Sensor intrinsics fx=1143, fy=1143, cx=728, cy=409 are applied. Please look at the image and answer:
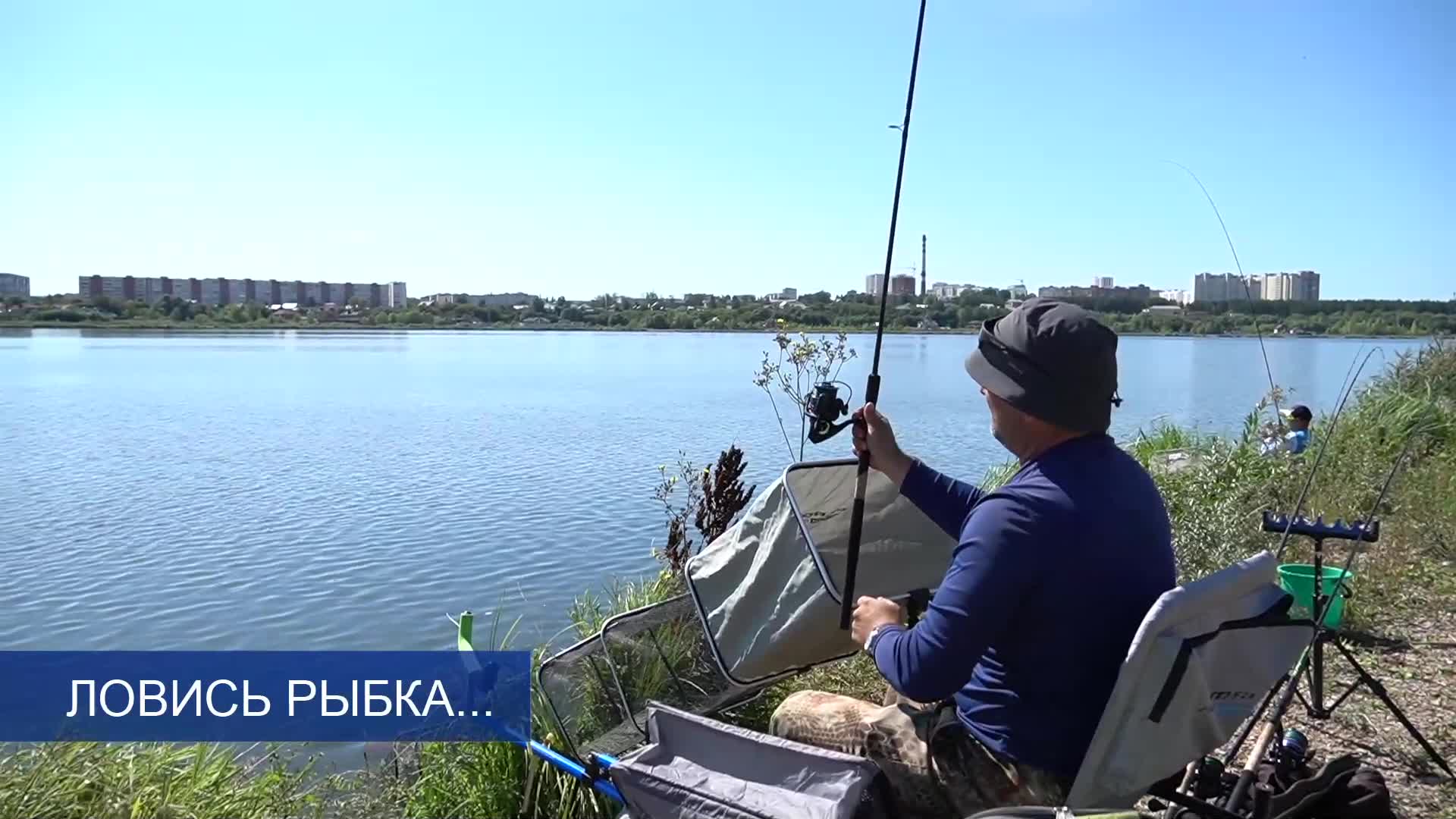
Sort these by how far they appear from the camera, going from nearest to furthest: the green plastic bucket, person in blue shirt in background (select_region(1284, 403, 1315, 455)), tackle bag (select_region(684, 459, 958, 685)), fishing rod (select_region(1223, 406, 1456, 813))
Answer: fishing rod (select_region(1223, 406, 1456, 813)) → tackle bag (select_region(684, 459, 958, 685)) → the green plastic bucket → person in blue shirt in background (select_region(1284, 403, 1315, 455))

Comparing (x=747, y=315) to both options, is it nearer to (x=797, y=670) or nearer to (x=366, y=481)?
(x=366, y=481)

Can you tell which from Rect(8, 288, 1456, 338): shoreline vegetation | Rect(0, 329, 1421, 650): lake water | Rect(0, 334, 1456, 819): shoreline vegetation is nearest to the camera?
Rect(0, 334, 1456, 819): shoreline vegetation

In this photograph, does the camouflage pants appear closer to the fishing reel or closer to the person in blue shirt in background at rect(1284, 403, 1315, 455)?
the fishing reel

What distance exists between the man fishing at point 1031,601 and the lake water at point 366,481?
5.24 meters

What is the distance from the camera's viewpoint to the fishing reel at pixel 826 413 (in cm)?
314

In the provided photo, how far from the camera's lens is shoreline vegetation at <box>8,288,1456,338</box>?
6.31 meters

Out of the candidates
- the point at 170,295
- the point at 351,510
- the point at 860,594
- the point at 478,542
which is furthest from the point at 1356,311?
the point at 170,295

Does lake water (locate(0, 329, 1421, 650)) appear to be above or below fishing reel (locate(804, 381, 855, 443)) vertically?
below

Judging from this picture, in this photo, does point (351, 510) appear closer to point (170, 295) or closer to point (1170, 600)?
point (1170, 600)

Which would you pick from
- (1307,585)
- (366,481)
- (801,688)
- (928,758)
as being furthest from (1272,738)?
(366,481)

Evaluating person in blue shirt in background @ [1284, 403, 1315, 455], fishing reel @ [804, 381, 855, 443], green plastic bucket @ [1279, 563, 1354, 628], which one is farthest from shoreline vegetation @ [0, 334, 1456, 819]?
fishing reel @ [804, 381, 855, 443]

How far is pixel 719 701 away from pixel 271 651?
17.8 ft

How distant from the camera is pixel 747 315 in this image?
17.4 metres

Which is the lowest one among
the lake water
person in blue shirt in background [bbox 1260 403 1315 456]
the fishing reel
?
the lake water
